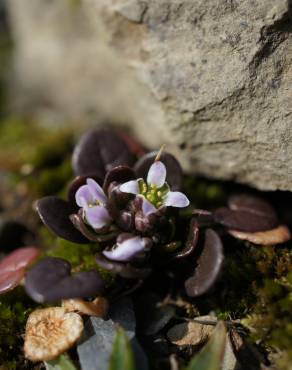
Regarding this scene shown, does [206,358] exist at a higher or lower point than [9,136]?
lower

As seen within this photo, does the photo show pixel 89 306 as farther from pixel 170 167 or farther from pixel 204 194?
pixel 204 194

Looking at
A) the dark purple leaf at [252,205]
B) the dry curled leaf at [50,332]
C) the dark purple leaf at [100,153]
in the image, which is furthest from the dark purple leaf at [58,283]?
the dark purple leaf at [252,205]

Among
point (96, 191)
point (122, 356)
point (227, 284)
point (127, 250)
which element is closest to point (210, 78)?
point (96, 191)

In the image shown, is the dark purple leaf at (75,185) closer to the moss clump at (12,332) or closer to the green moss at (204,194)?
the moss clump at (12,332)

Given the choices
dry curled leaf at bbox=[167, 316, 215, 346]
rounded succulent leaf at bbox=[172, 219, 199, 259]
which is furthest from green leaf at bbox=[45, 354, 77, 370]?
rounded succulent leaf at bbox=[172, 219, 199, 259]

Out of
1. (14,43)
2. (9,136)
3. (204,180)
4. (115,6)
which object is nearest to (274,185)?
(204,180)

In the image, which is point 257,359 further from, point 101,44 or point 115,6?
point 101,44

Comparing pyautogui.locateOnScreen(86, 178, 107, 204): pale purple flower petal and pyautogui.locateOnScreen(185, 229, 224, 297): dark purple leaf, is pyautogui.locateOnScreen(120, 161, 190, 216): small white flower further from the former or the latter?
pyautogui.locateOnScreen(185, 229, 224, 297): dark purple leaf
